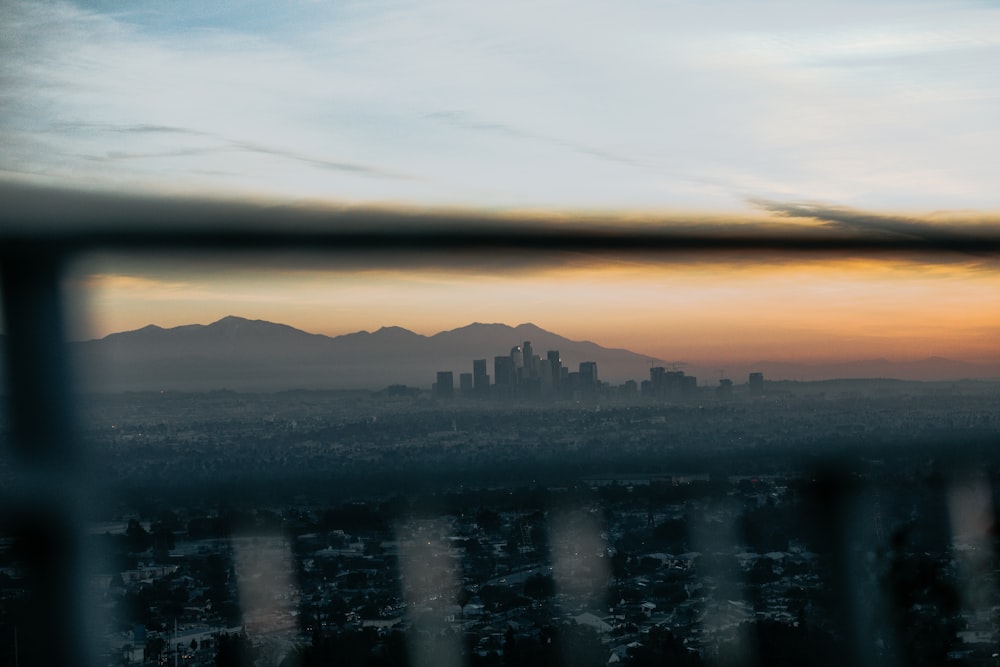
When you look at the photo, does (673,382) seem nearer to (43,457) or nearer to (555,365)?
(555,365)

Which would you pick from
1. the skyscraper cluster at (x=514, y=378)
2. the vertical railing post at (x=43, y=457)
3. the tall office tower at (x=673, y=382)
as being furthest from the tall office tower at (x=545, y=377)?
the vertical railing post at (x=43, y=457)

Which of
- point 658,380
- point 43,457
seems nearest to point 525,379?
point 658,380

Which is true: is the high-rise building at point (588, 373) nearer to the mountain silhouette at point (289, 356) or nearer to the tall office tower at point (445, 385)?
the mountain silhouette at point (289, 356)

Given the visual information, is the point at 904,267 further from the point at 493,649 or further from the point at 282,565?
the point at 282,565

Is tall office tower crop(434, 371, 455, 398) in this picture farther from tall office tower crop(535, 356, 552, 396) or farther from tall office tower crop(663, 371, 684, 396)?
tall office tower crop(663, 371, 684, 396)

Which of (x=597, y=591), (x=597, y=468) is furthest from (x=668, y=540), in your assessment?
(x=597, y=468)
